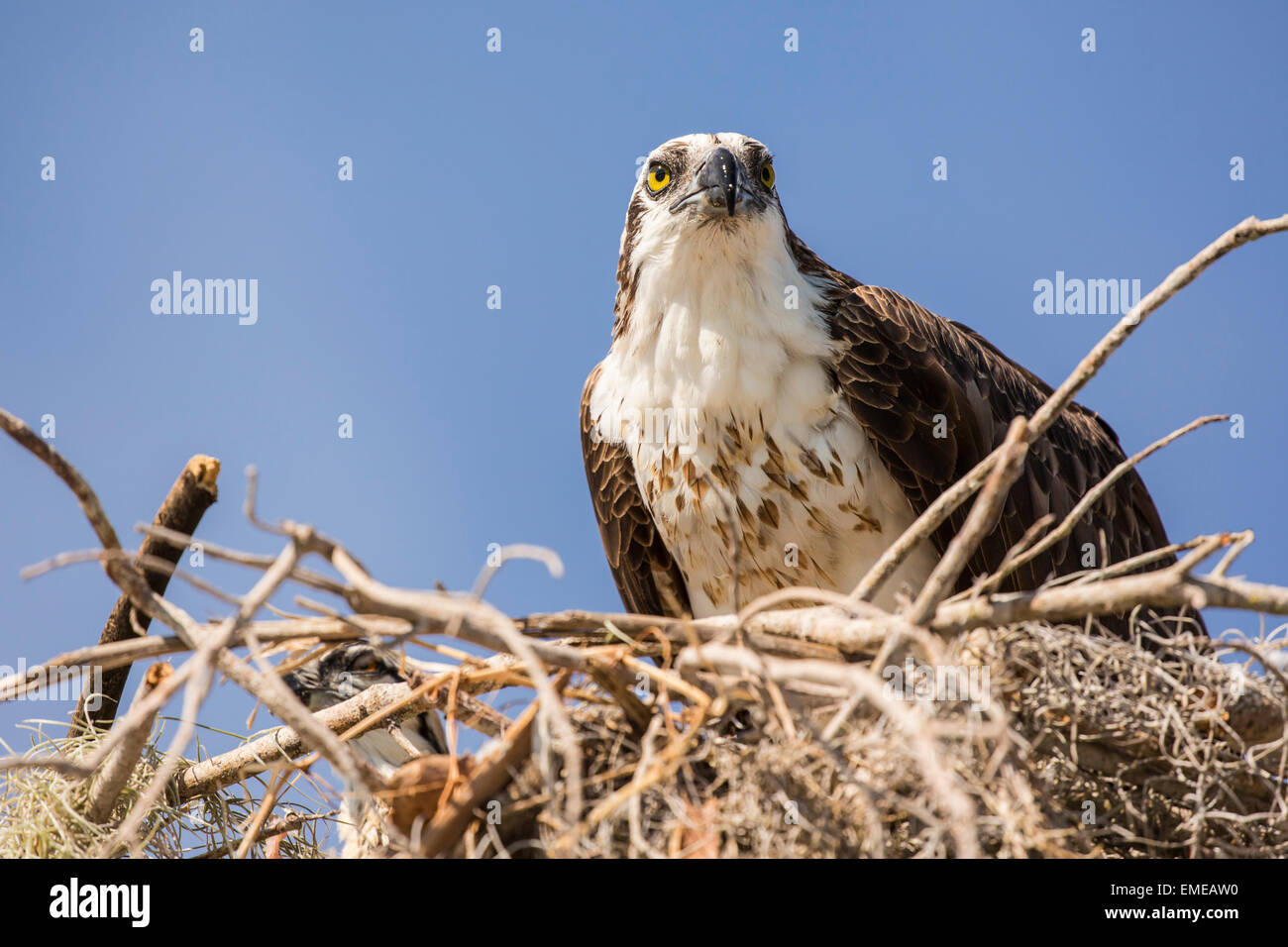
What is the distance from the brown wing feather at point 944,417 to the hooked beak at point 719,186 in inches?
24.6

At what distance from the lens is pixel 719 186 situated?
486 cm

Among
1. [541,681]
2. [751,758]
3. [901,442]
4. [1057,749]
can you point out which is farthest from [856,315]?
[541,681]

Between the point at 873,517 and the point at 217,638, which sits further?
the point at 873,517

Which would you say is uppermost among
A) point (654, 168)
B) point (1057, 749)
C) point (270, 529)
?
point (654, 168)

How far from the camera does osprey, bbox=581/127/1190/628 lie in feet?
16.1

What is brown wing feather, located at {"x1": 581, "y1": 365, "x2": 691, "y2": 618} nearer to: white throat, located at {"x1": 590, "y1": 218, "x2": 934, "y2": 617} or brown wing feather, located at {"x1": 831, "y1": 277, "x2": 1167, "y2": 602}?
white throat, located at {"x1": 590, "y1": 218, "x2": 934, "y2": 617}

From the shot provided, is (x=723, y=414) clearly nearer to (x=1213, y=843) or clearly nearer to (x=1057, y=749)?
(x=1057, y=749)

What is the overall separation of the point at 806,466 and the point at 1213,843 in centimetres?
208

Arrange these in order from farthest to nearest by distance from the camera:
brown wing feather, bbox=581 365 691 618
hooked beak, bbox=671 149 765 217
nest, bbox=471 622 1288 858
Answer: brown wing feather, bbox=581 365 691 618
hooked beak, bbox=671 149 765 217
nest, bbox=471 622 1288 858

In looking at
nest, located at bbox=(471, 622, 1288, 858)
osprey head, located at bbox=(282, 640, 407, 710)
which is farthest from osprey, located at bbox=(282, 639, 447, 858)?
nest, located at bbox=(471, 622, 1288, 858)

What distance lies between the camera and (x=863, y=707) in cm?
285

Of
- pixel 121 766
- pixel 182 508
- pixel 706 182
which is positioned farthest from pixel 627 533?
pixel 121 766

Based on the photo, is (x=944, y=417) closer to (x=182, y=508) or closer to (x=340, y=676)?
(x=340, y=676)

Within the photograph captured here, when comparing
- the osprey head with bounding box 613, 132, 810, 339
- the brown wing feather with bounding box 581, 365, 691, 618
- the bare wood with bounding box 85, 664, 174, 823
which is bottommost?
the bare wood with bounding box 85, 664, 174, 823
